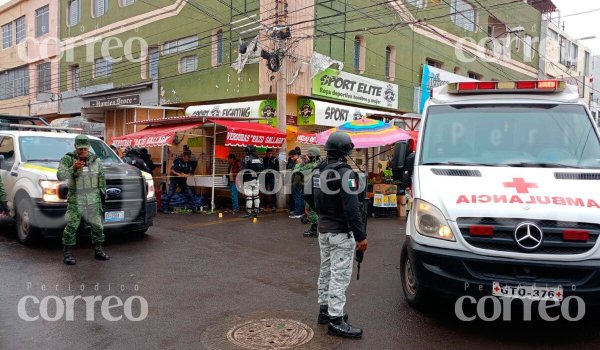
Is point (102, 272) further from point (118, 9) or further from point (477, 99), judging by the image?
point (118, 9)

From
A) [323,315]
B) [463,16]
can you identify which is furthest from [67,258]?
[463,16]

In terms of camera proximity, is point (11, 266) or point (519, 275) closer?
point (519, 275)

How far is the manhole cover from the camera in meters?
4.21

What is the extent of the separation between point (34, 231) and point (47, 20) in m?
23.2

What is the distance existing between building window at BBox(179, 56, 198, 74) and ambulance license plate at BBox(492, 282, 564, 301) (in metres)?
16.1

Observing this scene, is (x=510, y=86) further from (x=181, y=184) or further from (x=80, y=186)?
(x=181, y=184)

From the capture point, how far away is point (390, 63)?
19625mm

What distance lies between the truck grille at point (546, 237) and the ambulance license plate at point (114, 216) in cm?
614

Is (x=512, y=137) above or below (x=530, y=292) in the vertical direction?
above

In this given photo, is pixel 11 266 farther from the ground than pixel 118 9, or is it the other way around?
pixel 118 9

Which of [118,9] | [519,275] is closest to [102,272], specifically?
[519,275]

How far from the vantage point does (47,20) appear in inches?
1036

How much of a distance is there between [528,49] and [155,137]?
24.3m

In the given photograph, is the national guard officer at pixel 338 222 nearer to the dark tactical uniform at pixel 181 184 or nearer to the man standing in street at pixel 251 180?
the man standing in street at pixel 251 180
